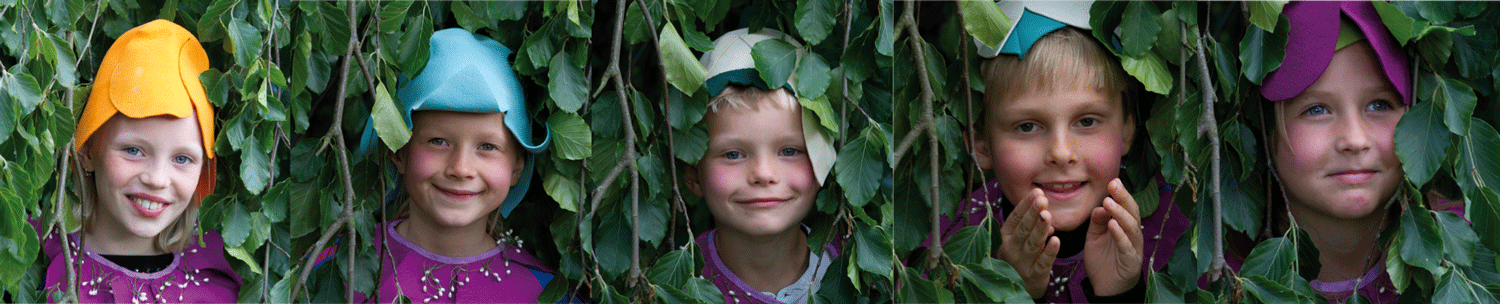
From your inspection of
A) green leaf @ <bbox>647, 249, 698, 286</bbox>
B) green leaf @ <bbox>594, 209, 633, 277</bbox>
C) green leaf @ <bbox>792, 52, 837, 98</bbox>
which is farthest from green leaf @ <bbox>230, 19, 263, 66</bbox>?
green leaf @ <bbox>792, 52, 837, 98</bbox>

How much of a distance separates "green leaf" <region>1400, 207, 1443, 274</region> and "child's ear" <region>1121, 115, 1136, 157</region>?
39 centimetres

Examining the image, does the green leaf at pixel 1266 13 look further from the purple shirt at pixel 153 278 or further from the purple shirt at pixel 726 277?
the purple shirt at pixel 153 278

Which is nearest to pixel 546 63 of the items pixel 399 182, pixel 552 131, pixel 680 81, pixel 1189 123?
pixel 552 131

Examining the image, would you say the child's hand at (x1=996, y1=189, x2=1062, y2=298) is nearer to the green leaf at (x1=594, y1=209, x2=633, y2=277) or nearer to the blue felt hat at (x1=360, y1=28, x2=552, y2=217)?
the green leaf at (x1=594, y1=209, x2=633, y2=277)

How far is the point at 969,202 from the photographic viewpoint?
146cm

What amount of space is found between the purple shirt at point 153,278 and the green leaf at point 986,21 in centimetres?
124

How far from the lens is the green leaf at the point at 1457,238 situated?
1.39 metres

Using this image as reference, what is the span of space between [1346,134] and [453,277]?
4.39 feet

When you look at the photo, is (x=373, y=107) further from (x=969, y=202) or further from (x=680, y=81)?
(x=969, y=202)

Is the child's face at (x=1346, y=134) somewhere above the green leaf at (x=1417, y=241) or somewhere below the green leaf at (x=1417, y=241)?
above

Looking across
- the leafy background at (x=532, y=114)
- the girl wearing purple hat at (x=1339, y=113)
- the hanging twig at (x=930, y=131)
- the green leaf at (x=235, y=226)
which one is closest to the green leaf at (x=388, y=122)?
the leafy background at (x=532, y=114)

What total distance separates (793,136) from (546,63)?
1.32ft

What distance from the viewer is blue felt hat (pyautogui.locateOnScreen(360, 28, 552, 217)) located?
1.51m

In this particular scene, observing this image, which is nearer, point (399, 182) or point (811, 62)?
point (811, 62)
